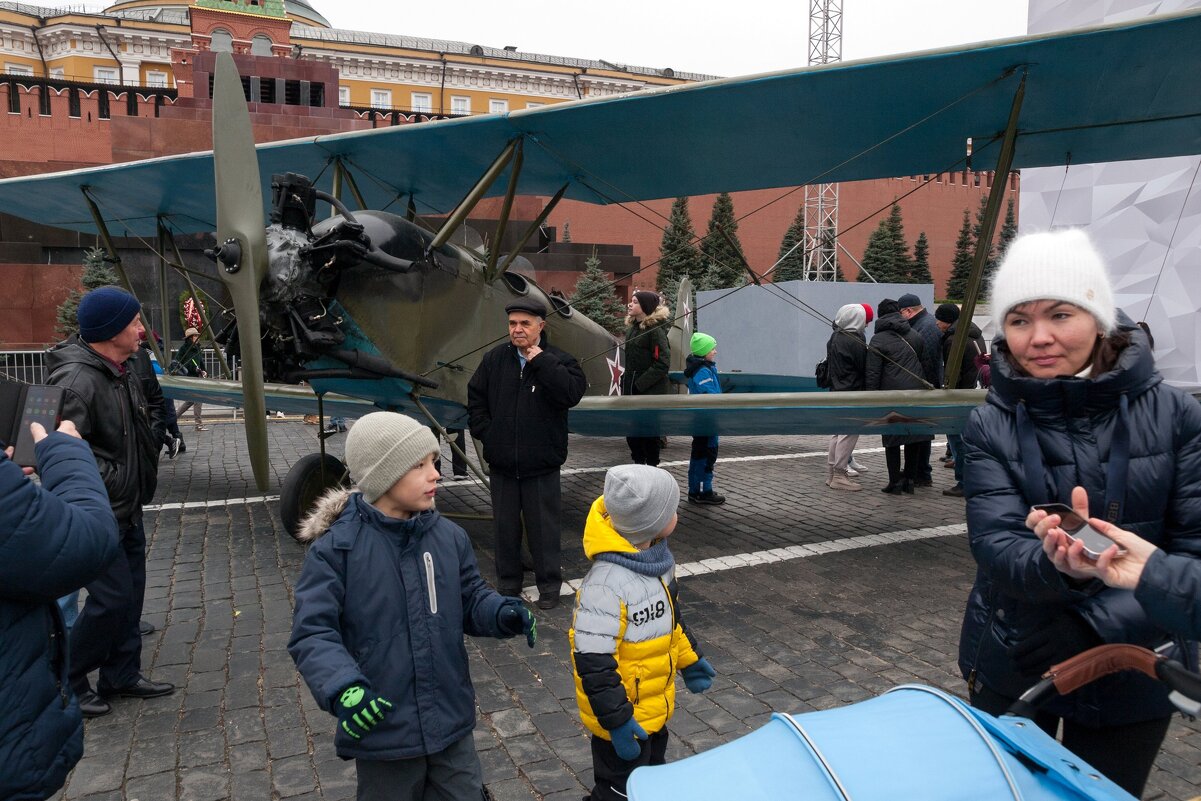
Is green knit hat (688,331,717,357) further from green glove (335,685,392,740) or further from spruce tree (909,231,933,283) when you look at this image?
spruce tree (909,231,933,283)

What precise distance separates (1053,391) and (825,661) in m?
2.41

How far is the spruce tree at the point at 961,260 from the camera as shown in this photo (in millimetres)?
41125

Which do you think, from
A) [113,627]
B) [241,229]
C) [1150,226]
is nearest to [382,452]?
[113,627]

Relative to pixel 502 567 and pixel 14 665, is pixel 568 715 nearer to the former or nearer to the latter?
pixel 502 567

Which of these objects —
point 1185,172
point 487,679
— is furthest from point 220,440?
point 1185,172

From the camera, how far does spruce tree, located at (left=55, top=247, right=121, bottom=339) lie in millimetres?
18938

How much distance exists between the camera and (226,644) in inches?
150

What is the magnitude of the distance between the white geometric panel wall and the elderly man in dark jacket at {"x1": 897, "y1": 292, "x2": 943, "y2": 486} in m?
5.68

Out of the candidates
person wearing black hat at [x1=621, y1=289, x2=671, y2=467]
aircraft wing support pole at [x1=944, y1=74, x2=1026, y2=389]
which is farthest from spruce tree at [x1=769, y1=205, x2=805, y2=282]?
aircraft wing support pole at [x1=944, y1=74, x2=1026, y2=389]

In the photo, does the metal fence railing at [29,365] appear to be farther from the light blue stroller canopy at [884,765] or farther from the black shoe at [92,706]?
the light blue stroller canopy at [884,765]

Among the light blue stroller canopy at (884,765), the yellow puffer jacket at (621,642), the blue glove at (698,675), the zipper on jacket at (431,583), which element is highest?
the light blue stroller canopy at (884,765)

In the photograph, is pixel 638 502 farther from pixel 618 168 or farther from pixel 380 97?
pixel 380 97

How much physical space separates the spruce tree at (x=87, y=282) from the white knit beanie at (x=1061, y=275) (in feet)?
69.8

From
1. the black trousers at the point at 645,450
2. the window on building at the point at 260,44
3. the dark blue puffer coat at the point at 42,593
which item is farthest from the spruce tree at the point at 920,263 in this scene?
the dark blue puffer coat at the point at 42,593
